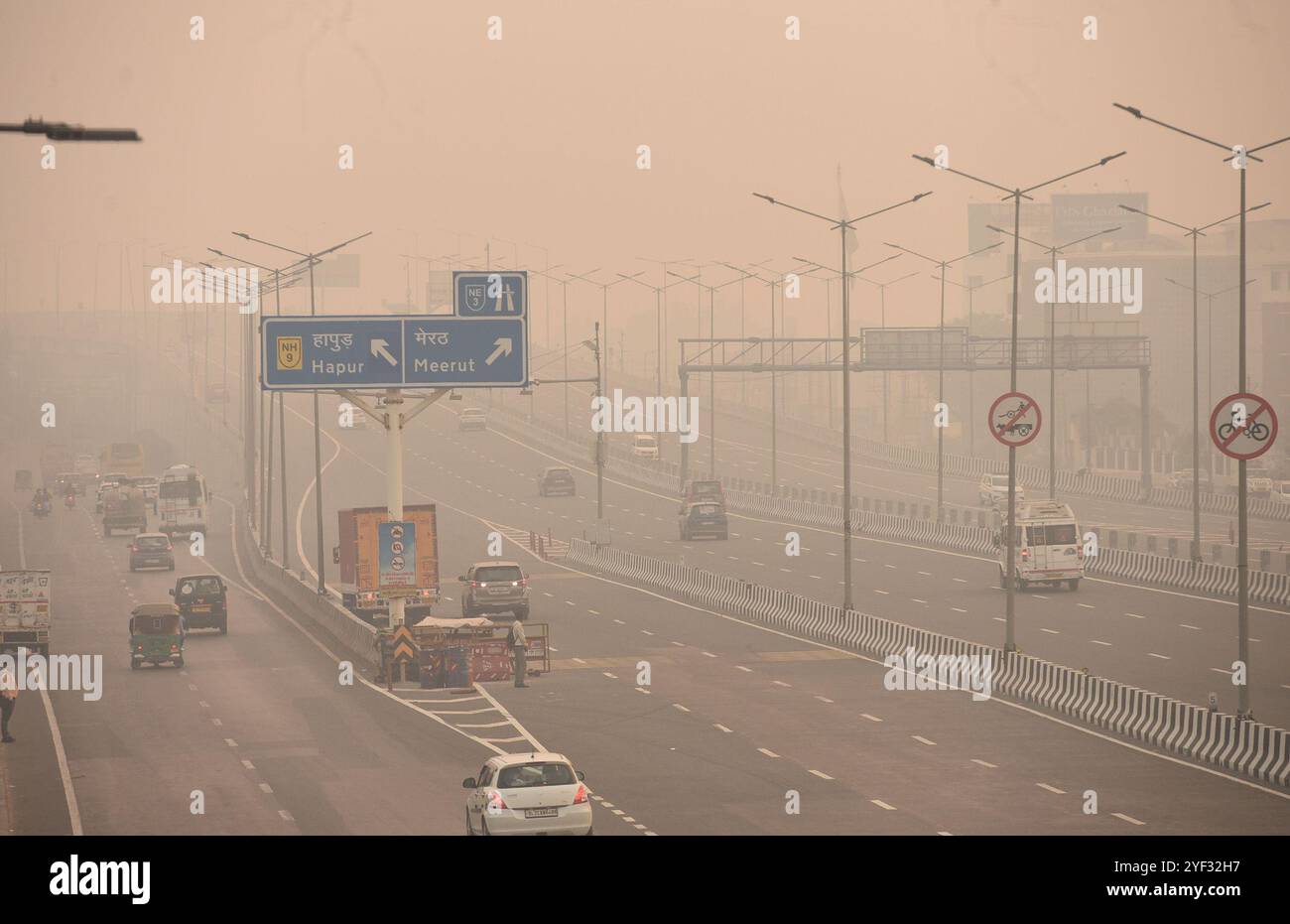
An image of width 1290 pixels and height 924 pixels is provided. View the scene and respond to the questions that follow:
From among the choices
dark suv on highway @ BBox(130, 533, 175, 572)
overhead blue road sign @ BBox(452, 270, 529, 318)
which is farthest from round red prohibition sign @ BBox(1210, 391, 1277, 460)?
dark suv on highway @ BBox(130, 533, 175, 572)

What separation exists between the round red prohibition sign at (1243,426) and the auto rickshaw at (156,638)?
101ft

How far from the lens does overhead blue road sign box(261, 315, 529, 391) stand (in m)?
47.2

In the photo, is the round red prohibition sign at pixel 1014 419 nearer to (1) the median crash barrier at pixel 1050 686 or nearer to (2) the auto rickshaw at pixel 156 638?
(1) the median crash barrier at pixel 1050 686

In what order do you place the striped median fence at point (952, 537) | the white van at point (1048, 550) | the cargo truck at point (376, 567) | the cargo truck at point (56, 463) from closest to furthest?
the cargo truck at point (376, 567) → the striped median fence at point (952, 537) → the white van at point (1048, 550) → the cargo truck at point (56, 463)

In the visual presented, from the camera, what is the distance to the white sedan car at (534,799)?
2491cm

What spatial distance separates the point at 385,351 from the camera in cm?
4728

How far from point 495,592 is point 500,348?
1508 centimetres

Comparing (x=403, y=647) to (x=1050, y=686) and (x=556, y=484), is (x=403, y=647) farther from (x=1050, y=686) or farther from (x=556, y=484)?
(x=556, y=484)

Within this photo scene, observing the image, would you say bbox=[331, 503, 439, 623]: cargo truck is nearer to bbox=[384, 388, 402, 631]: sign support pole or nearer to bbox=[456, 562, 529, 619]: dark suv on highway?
bbox=[456, 562, 529, 619]: dark suv on highway

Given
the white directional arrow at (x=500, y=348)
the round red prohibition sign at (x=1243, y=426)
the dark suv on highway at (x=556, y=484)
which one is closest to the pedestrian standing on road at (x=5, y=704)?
the white directional arrow at (x=500, y=348)

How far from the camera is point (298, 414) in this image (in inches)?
6663

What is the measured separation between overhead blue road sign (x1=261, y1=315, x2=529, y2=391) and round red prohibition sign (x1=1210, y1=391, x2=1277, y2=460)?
2052 centimetres
